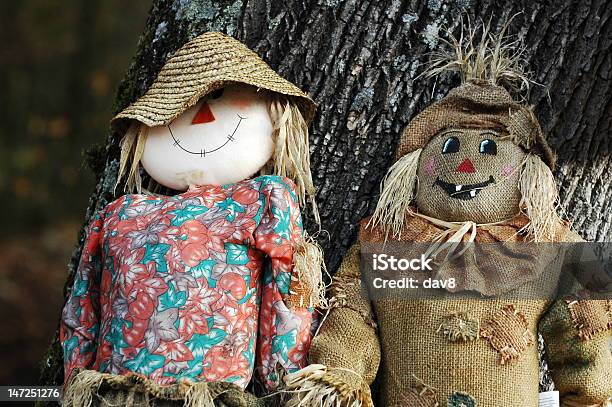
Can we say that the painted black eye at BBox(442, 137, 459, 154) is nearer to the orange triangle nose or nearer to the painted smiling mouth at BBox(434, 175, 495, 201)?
the painted smiling mouth at BBox(434, 175, 495, 201)

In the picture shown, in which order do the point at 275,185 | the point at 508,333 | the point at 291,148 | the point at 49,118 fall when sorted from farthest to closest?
the point at 49,118 → the point at 291,148 → the point at 275,185 → the point at 508,333

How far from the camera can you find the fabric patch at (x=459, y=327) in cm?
206

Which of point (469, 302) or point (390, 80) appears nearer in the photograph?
point (469, 302)

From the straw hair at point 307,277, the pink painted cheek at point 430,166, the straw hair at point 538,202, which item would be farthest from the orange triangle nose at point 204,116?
the straw hair at point 538,202

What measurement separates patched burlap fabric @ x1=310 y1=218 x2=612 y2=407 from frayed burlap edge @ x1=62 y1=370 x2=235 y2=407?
0.82 ft

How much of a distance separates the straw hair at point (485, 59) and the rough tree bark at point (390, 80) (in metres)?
0.03

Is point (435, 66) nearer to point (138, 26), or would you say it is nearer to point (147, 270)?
point (147, 270)

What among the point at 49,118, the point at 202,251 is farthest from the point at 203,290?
the point at 49,118

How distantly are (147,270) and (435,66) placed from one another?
34.9 inches

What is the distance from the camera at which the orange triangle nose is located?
2240mm

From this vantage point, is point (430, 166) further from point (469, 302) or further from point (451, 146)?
point (469, 302)

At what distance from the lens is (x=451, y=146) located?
2193mm

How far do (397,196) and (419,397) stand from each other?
470 mm

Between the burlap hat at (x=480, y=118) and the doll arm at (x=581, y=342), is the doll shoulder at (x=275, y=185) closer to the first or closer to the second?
the burlap hat at (x=480, y=118)
